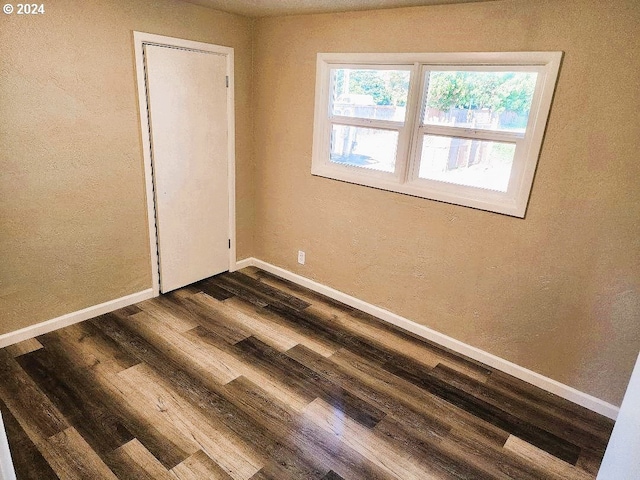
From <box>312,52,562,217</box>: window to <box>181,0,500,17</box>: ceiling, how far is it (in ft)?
1.00

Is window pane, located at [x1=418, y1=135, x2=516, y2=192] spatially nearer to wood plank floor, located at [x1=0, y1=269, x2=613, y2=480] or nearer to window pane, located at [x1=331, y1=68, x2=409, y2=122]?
window pane, located at [x1=331, y1=68, x2=409, y2=122]

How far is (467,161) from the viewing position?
2.68m

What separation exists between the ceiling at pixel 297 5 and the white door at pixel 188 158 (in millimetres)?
395

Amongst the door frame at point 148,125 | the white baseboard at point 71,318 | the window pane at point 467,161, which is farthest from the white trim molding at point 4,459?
the window pane at point 467,161

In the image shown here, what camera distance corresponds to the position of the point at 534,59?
2.24 meters

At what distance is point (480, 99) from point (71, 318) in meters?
3.22

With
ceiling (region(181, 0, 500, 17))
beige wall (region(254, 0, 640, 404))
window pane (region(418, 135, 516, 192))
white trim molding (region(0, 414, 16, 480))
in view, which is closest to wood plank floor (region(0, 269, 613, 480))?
beige wall (region(254, 0, 640, 404))

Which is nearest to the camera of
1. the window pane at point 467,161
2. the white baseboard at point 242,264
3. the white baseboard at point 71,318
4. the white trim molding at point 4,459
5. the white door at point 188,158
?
the white trim molding at point 4,459

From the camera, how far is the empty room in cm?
208

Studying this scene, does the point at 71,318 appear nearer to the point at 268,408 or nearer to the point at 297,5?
the point at 268,408

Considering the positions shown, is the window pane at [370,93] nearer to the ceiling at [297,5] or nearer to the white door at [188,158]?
the ceiling at [297,5]

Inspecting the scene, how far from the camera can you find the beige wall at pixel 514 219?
211 centimetres

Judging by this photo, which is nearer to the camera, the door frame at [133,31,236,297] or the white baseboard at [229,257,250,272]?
the door frame at [133,31,236,297]

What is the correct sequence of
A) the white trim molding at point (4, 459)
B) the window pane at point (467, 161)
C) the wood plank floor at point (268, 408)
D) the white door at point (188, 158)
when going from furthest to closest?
the white door at point (188, 158), the window pane at point (467, 161), the wood plank floor at point (268, 408), the white trim molding at point (4, 459)
